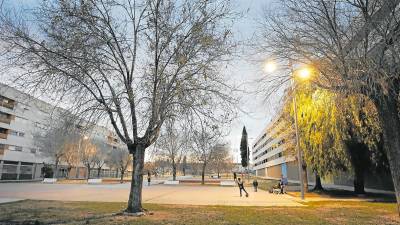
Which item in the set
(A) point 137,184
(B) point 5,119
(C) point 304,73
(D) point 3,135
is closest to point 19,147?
(D) point 3,135

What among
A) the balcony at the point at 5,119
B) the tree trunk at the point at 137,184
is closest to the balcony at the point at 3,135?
the balcony at the point at 5,119

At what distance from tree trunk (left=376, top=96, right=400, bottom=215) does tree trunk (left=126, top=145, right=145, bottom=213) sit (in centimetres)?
960

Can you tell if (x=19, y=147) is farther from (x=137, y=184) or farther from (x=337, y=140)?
(x=337, y=140)

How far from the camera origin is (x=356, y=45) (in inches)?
412

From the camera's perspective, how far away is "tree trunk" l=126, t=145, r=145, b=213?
44.0 feet

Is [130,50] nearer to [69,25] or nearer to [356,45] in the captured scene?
[69,25]

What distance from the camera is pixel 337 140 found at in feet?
72.3

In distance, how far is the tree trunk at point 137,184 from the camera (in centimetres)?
1342

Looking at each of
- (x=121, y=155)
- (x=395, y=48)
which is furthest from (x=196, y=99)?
(x=121, y=155)

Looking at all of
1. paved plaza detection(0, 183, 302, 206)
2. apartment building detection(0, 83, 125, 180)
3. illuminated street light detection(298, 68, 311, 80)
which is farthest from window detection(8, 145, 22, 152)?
illuminated street light detection(298, 68, 311, 80)

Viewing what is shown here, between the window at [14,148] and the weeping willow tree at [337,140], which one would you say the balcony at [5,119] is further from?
the weeping willow tree at [337,140]

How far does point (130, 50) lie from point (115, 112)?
9.09ft

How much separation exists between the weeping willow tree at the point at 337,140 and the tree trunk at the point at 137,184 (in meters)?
10.4

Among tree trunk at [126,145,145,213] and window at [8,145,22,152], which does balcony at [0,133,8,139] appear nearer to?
window at [8,145,22,152]
